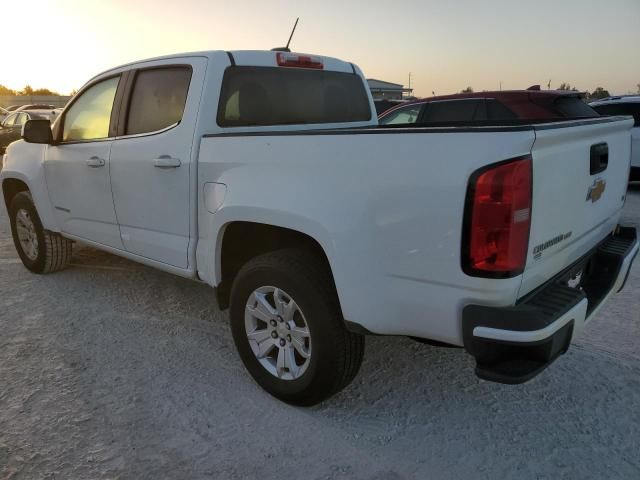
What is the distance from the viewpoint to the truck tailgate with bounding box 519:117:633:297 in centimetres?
207

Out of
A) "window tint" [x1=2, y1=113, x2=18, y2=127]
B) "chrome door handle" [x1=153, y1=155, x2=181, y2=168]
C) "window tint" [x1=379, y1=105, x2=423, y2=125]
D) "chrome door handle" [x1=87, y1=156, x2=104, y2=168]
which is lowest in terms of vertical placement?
"window tint" [x1=2, y1=113, x2=18, y2=127]

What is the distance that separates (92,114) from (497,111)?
5.28m

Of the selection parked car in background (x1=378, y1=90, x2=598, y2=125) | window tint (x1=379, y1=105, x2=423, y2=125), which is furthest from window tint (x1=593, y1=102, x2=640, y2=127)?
window tint (x1=379, y1=105, x2=423, y2=125)

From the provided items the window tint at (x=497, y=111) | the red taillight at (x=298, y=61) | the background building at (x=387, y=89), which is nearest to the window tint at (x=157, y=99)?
the red taillight at (x=298, y=61)

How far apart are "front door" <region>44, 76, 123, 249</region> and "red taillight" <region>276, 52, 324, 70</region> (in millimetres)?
1263

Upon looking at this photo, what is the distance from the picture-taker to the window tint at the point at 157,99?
11.2ft

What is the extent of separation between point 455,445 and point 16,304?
364cm

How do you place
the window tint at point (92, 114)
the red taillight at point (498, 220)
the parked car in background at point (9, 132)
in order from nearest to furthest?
the red taillight at point (498, 220) < the window tint at point (92, 114) < the parked car in background at point (9, 132)

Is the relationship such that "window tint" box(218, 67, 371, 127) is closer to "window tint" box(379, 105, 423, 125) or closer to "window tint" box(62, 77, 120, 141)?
"window tint" box(62, 77, 120, 141)

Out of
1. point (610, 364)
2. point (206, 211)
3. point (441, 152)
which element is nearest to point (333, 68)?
point (206, 211)

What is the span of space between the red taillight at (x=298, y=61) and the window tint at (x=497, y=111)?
13.3 feet

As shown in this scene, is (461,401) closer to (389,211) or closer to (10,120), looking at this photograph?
(389,211)

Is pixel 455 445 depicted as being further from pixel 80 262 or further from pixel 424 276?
pixel 80 262

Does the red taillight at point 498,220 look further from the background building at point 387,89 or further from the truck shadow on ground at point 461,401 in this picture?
the background building at point 387,89
